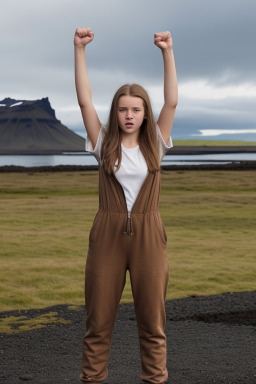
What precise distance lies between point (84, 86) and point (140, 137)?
63 centimetres

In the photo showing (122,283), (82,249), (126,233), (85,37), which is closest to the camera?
(126,233)

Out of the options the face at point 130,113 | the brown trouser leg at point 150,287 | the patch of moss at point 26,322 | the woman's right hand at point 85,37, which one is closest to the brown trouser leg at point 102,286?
the brown trouser leg at point 150,287

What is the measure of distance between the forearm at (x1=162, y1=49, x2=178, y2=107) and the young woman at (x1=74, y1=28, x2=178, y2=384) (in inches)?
1.5

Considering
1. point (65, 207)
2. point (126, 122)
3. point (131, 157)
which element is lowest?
point (65, 207)

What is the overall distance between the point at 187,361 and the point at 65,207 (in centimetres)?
2236

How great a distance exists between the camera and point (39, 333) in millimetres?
7242

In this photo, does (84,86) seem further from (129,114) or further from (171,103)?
Result: (171,103)

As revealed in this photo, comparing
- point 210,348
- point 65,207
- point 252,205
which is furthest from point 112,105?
point 252,205

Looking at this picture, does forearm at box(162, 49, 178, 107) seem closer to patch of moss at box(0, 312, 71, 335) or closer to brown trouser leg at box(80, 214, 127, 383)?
brown trouser leg at box(80, 214, 127, 383)

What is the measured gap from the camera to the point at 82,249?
1553 centimetres

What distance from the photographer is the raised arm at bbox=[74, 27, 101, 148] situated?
423 centimetres

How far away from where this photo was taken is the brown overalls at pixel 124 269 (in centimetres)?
402

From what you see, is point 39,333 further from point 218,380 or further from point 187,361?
point 218,380

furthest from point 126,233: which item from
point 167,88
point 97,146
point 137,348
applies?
point 137,348
